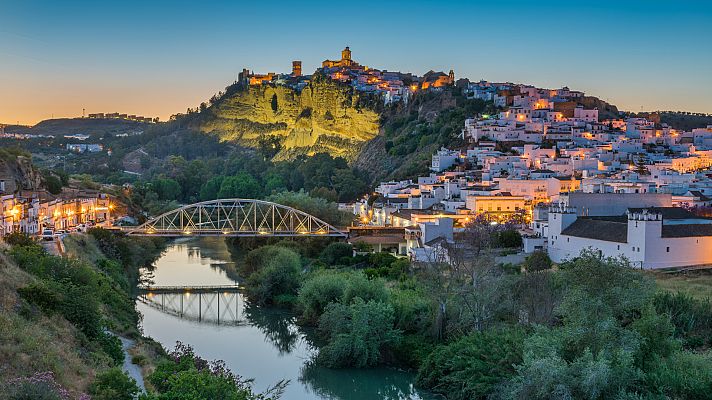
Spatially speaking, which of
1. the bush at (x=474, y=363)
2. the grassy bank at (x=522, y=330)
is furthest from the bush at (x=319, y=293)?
the bush at (x=474, y=363)

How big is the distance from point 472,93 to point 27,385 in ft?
217

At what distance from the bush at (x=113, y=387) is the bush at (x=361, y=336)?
7.78m

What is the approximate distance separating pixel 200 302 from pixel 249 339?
5.50 metres

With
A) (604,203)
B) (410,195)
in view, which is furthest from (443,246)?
(410,195)

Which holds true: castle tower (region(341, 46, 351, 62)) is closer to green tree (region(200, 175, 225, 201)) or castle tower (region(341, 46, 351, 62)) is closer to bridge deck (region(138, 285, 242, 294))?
green tree (region(200, 175, 225, 201))

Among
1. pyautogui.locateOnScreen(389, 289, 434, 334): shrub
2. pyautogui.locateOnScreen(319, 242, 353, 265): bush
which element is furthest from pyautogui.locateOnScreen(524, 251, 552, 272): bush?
pyautogui.locateOnScreen(319, 242, 353, 265): bush

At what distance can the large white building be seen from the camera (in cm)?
2494

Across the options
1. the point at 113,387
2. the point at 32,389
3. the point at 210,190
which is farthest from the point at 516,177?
the point at 32,389

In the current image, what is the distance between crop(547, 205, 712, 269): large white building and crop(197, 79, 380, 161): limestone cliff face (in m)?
48.2

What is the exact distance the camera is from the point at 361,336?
758 inches

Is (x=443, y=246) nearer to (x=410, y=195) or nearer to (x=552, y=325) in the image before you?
(x=552, y=325)

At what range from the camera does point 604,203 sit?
32.8 m

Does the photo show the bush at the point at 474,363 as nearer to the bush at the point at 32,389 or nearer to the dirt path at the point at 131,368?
the dirt path at the point at 131,368

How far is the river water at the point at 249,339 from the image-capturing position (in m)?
18.6
